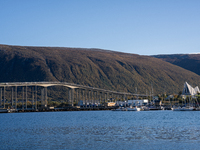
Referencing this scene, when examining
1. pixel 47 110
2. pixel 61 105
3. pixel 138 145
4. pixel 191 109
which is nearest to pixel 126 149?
pixel 138 145

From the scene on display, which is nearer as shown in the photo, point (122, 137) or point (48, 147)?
point (48, 147)

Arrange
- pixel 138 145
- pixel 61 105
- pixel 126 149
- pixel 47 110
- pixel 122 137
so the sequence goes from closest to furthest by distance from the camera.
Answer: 1. pixel 126 149
2. pixel 138 145
3. pixel 122 137
4. pixel 47 110
5. pixel 61 105

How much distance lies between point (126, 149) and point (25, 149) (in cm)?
965

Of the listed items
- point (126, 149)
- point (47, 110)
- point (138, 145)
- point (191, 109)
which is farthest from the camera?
point (47, 110)

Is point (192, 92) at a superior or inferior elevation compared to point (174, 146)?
superior

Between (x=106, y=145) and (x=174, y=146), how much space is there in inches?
263

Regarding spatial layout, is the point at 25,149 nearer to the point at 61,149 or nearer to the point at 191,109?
the point at 61,149

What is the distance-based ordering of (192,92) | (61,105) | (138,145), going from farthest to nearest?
(192,92)
(61,105)
(138,145)

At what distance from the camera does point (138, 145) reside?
1394 inches

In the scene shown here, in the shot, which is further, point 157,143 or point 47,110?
point 47,110

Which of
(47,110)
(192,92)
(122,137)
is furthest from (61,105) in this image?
(122,137)

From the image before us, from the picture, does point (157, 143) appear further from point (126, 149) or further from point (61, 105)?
point (61, 105)

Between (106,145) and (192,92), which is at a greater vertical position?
(192,92)

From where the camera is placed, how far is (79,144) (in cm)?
3675
